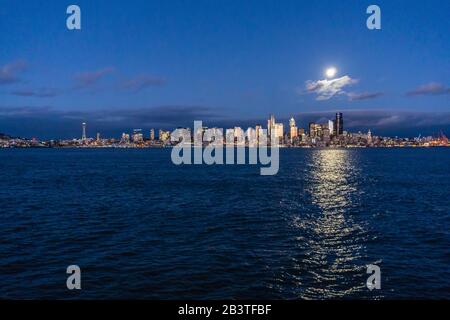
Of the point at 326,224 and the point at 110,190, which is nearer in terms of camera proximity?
the point at 326,224

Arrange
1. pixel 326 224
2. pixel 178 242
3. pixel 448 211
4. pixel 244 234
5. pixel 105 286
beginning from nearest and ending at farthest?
1. pixel 105 286
2. pixel 178 242
3. pixel 244 234
4. pixel 326 224
5. pixel 448 211

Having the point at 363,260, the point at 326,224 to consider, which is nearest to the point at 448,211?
the point at 326,224

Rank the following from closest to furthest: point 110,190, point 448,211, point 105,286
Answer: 1. point 105,286
2. point 448,211
3. point 110,190

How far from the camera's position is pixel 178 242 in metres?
32.0
